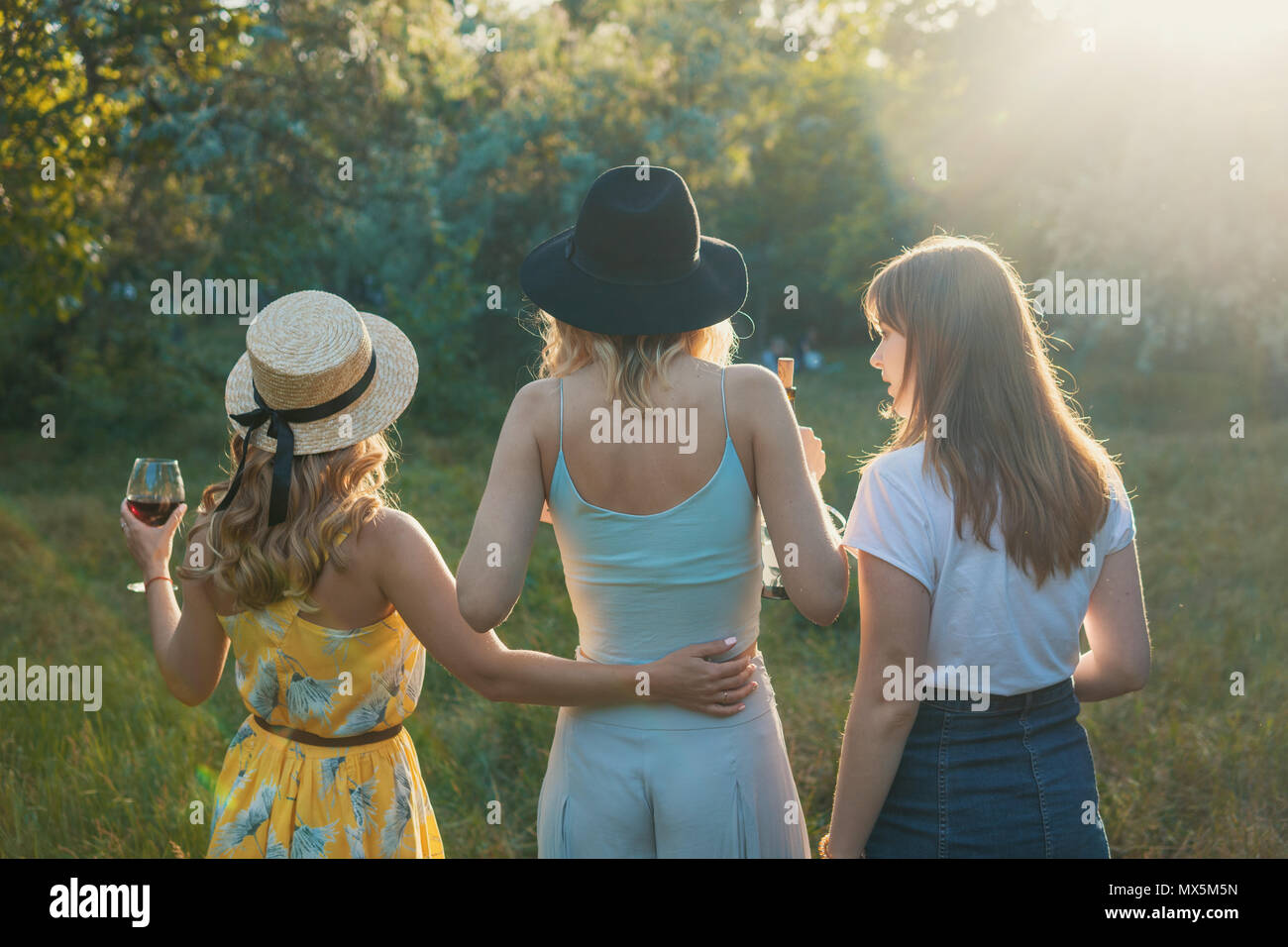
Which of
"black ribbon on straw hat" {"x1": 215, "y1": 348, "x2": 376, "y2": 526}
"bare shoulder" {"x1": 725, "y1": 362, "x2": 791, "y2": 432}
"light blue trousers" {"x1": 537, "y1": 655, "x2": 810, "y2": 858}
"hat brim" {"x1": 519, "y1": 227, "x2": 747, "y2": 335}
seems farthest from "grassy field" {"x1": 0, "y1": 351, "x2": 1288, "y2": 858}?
"bare shoulder" {"x1": 725, "y1": 362, "x2": 791, "y2": 432}

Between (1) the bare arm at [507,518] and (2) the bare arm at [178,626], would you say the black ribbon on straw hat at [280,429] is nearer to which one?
(2) the bare arm at [178,626]

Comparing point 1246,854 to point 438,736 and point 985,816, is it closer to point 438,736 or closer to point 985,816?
point 985,816

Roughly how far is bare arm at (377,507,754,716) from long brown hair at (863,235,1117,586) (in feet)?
1.83

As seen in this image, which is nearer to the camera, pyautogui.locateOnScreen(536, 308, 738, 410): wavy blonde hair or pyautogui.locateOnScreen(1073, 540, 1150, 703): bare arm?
pyautogui.locateOnScreen(536, 308, 738, 410): wavy blonde hair

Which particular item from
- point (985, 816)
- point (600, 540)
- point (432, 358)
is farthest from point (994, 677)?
point (432, 358)

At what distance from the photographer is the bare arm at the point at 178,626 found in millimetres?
2244

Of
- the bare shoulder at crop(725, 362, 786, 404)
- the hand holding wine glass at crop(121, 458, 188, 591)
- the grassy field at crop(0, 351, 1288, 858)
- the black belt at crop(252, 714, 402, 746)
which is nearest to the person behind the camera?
the bare shoulder at crop(725, 362, 786, 404)

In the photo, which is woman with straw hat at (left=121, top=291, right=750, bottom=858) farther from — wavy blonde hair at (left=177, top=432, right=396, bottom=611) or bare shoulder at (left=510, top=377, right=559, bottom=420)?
bare shoulder at (left=510, top=377, right=559, bottom=420)

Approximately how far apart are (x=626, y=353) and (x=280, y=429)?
0.71 m

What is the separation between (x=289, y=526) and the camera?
2088mm

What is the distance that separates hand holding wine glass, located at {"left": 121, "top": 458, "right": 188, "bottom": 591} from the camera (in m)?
2.36

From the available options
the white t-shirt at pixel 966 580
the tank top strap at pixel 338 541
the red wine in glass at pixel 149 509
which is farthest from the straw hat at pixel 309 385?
the white t-shirt at pixel 966 580

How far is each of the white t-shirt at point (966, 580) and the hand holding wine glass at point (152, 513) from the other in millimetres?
1487

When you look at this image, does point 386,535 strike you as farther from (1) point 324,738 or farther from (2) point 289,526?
(1) point 324,738
